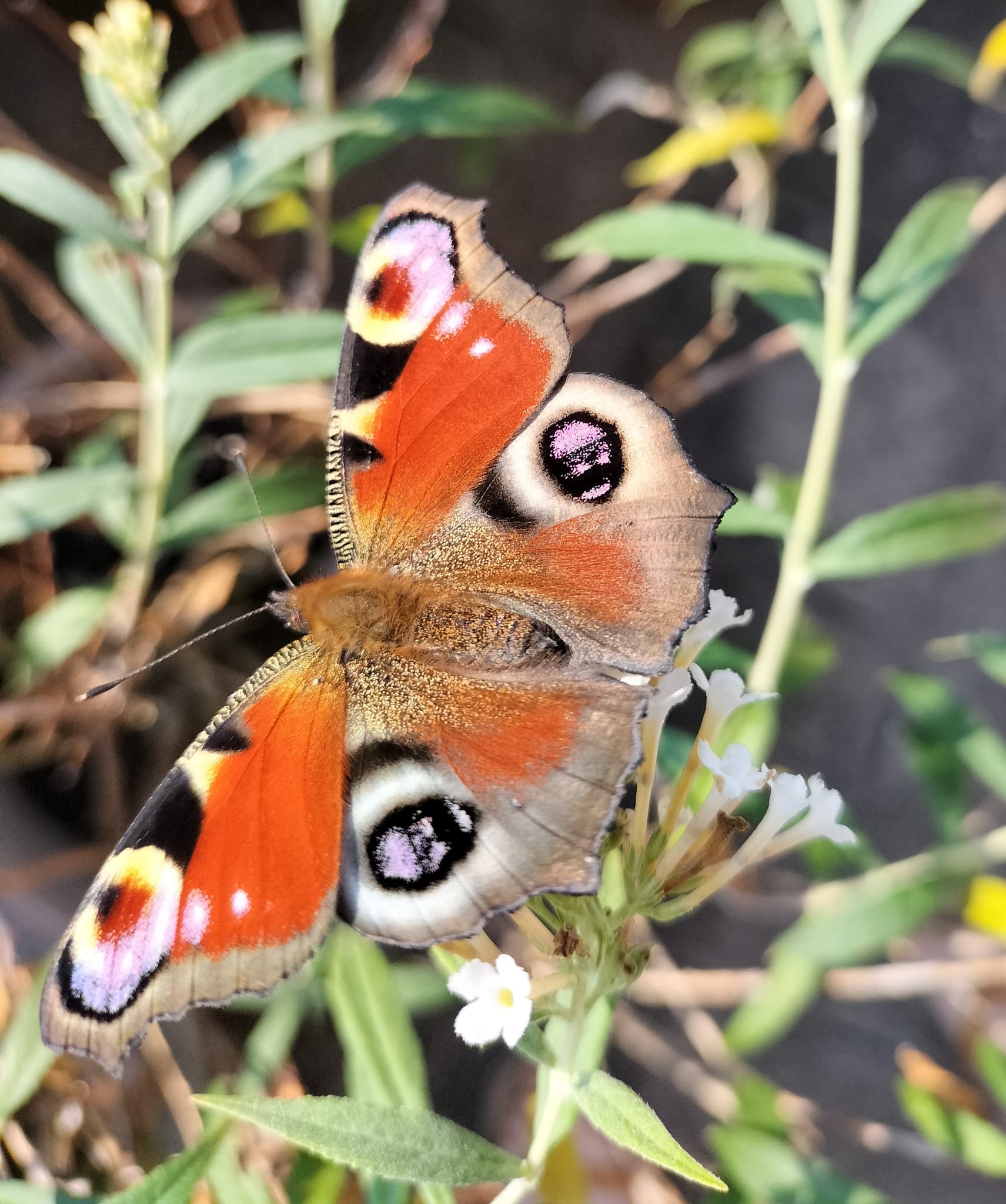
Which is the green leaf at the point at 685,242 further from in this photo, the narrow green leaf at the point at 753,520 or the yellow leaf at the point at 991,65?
the yellow leaf at the point at 991,65

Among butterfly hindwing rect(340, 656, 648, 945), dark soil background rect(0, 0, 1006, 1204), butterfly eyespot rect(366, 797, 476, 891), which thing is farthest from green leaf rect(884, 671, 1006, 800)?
butterfly eyespot rect(366, 797, 476, 891)

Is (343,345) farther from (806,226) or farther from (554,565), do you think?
(806,226)

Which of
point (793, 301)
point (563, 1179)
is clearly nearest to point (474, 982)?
point (563, 1179)

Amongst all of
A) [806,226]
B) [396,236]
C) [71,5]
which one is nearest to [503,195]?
[806,226]

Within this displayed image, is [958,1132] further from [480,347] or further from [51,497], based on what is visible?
[51,497]

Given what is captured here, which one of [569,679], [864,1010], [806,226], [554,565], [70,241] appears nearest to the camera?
[569,679]

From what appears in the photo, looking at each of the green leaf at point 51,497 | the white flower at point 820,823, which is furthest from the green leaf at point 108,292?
the white flower at point 820,823

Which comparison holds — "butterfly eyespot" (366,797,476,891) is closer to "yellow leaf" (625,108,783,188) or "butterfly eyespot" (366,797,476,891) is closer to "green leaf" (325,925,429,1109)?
"green leaf" (325,925,429,1109)
